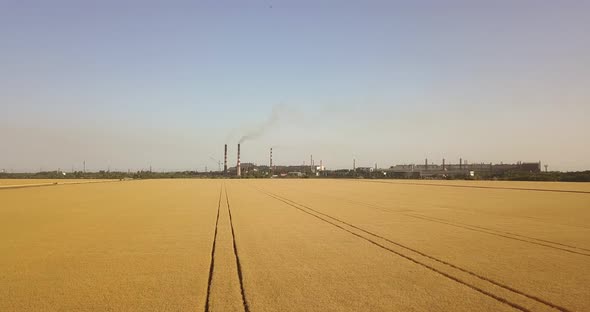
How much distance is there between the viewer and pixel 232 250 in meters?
11.8

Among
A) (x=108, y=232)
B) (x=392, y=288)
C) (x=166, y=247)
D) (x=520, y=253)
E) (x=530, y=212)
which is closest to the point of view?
(x=392, y=288)

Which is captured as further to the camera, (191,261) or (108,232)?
→ (108,232)

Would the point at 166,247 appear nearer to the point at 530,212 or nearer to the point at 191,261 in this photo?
the point at 191,261

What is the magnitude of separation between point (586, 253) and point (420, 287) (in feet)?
18.0

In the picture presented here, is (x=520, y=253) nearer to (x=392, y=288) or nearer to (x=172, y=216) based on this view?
(x=392, y=288)

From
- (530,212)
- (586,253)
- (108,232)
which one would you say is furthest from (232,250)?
(530,212)

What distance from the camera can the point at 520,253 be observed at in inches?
442

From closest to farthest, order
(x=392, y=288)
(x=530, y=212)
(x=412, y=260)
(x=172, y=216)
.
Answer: (x=392, y=288)
(x=412, y=260)
(x=172, y=216)
(x=530, y=212)

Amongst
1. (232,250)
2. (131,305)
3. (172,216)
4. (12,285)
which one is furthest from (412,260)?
(172,216)

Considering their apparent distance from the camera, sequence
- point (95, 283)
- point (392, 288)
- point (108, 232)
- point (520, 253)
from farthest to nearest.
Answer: point (108, 232) < point (520, 253) < point (95, 283) < point (392, 288)

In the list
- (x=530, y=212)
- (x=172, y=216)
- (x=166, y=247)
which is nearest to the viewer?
(x=166, y=247)

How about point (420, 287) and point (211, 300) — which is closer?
point (211, 300)

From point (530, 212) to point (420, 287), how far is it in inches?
677

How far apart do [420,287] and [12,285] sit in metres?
6.40
